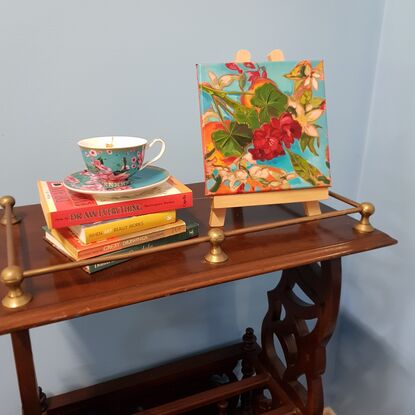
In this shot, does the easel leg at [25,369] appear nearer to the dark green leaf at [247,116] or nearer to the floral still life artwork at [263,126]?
the floral still life artwork at [263,126]

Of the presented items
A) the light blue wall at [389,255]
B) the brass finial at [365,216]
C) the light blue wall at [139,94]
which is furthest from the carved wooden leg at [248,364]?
the brass finial at [365,216]

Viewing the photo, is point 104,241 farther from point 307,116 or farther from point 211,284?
point 307,116

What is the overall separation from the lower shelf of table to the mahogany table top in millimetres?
430

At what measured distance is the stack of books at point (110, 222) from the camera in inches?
22.6

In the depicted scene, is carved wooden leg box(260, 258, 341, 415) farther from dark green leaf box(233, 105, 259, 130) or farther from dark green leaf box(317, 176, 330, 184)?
dark green leaf box(233, 105, 259, 130)

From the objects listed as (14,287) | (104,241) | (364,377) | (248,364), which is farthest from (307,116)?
(364,377)

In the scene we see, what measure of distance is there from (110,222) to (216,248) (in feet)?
0.51

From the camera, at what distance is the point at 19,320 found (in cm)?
48

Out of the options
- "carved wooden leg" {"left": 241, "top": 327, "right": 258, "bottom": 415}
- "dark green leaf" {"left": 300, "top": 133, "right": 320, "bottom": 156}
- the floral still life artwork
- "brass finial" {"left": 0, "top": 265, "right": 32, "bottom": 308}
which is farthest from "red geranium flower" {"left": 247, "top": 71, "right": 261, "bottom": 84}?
"carved wooden leg" {"left": 241, "top": 327, "right": 258, "bottom": 415}

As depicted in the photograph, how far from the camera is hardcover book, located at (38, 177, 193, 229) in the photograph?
0.57 m

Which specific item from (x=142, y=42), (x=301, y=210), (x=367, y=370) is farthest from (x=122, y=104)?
(x=367, y=370)

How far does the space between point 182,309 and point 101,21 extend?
0.72m

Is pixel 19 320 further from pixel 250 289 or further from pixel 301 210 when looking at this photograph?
pixel 250 289

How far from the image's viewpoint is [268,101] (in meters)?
0.69
